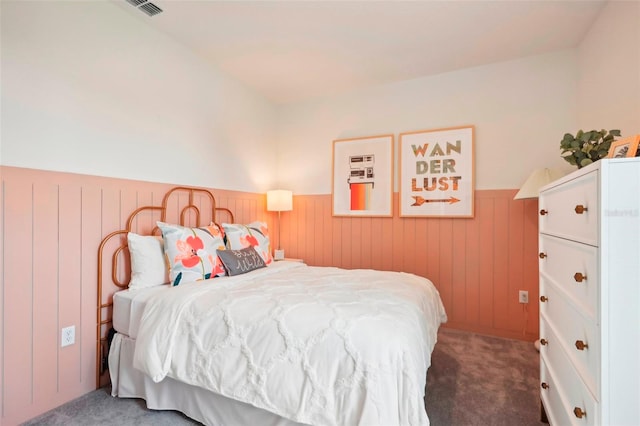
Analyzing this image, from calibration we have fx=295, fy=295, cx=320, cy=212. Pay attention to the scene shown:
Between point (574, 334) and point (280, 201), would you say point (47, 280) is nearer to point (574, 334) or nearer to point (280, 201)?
point (280, 201)

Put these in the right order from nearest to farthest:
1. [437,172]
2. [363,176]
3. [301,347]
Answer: [301,347]
[437,172]
[363,176]

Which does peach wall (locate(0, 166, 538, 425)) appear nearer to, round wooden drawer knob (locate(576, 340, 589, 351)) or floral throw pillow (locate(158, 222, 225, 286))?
floral throw pillow (locate(158, 222, 225, 286))

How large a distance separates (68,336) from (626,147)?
2984 millimetres

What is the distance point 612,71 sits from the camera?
6.57 ft

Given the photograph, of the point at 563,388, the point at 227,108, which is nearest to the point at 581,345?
the point at 563,388

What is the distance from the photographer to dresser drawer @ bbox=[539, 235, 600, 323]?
0.98 meters

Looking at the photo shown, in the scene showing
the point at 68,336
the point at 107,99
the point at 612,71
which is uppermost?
the point at 612,71

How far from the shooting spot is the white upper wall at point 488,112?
2.71 meters

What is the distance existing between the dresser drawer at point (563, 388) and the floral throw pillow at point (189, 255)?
79.7 inches

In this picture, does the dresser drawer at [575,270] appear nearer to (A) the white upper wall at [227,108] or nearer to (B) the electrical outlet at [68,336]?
(A) the white upper wall at [227,108]

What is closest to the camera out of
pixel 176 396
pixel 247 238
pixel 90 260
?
pixel 176 396

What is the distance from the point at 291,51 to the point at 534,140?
2401 millimetres

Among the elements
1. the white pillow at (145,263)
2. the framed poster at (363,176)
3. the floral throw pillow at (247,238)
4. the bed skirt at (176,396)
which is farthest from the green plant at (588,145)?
the white pillow at (145,263)

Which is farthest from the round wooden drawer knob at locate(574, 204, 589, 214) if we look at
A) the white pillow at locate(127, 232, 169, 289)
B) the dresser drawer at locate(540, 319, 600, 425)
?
the white pillow at locate(127, 232, 169, 289)
